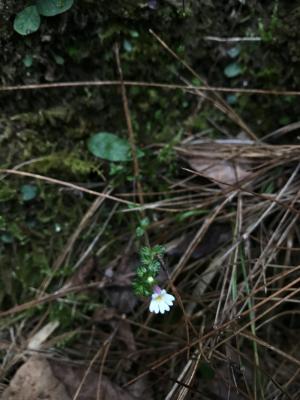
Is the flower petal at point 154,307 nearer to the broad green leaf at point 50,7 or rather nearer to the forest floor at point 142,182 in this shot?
the forest floor at point 142,182

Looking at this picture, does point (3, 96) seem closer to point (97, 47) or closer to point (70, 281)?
point (97, 47)

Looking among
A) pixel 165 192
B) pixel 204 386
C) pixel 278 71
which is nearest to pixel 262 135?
pixel 278 71

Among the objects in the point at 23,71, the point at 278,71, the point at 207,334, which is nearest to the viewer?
the point at 207,334

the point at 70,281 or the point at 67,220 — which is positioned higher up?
the point at 67,220

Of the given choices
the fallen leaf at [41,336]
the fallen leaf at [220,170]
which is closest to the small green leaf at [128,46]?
the fallen leaf at [220,170]

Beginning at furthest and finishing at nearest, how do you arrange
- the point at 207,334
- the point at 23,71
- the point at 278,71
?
the point at 278,71, the point at 23,71, the point at 207,334

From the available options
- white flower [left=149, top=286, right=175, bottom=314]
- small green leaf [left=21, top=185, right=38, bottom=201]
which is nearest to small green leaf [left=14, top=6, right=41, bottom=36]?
small green leaf [left=21, top=185, right=38, bottom=201]

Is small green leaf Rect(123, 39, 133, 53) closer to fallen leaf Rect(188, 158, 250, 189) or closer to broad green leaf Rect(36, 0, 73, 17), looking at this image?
broad green leaf Rect(36, 0, 73, 17)
